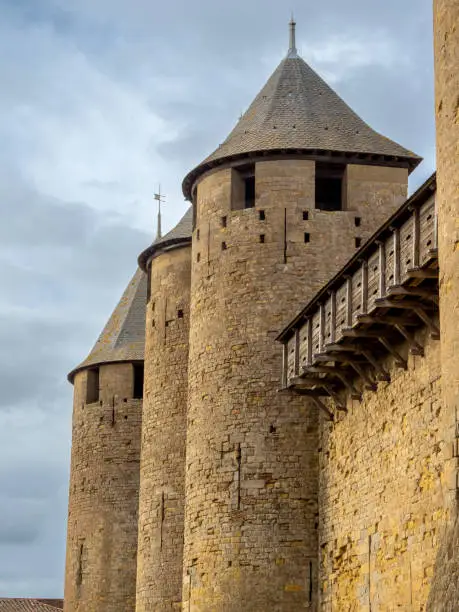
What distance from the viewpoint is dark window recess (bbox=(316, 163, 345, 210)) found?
97.7 ft

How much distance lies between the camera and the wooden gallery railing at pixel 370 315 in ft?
68.7

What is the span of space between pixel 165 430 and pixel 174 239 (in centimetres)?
495

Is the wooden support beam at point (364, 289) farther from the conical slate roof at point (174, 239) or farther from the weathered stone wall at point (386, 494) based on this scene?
the conical slate roof at point (174, 239)

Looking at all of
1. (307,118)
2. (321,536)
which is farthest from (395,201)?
(321,536)

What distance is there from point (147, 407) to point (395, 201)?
29.4 feet

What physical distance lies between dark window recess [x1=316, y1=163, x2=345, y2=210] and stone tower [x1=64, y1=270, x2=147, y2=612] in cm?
1122

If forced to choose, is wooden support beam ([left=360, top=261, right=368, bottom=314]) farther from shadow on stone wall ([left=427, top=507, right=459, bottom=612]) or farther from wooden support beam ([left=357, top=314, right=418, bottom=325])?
shadow on stone wall ([left=427, top=507, right=459, bottom=612])

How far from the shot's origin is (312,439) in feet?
90.0

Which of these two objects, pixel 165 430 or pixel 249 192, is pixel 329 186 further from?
pixel 165 430

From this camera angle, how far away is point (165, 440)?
33.5 m

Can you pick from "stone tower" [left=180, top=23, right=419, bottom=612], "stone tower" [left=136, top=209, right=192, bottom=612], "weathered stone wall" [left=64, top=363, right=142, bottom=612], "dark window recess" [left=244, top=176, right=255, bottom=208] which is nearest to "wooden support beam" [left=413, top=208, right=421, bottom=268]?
"stone tower" [left=180, top=23, right=419, bottom=612]

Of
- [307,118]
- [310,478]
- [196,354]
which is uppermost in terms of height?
[307,118]

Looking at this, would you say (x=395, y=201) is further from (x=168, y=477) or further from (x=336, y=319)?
(x=168, y=477)

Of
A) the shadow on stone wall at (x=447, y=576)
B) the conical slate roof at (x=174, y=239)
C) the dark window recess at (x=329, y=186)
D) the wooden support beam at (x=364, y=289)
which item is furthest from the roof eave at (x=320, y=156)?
the shadow on stone wall at (x=447, y=576)
